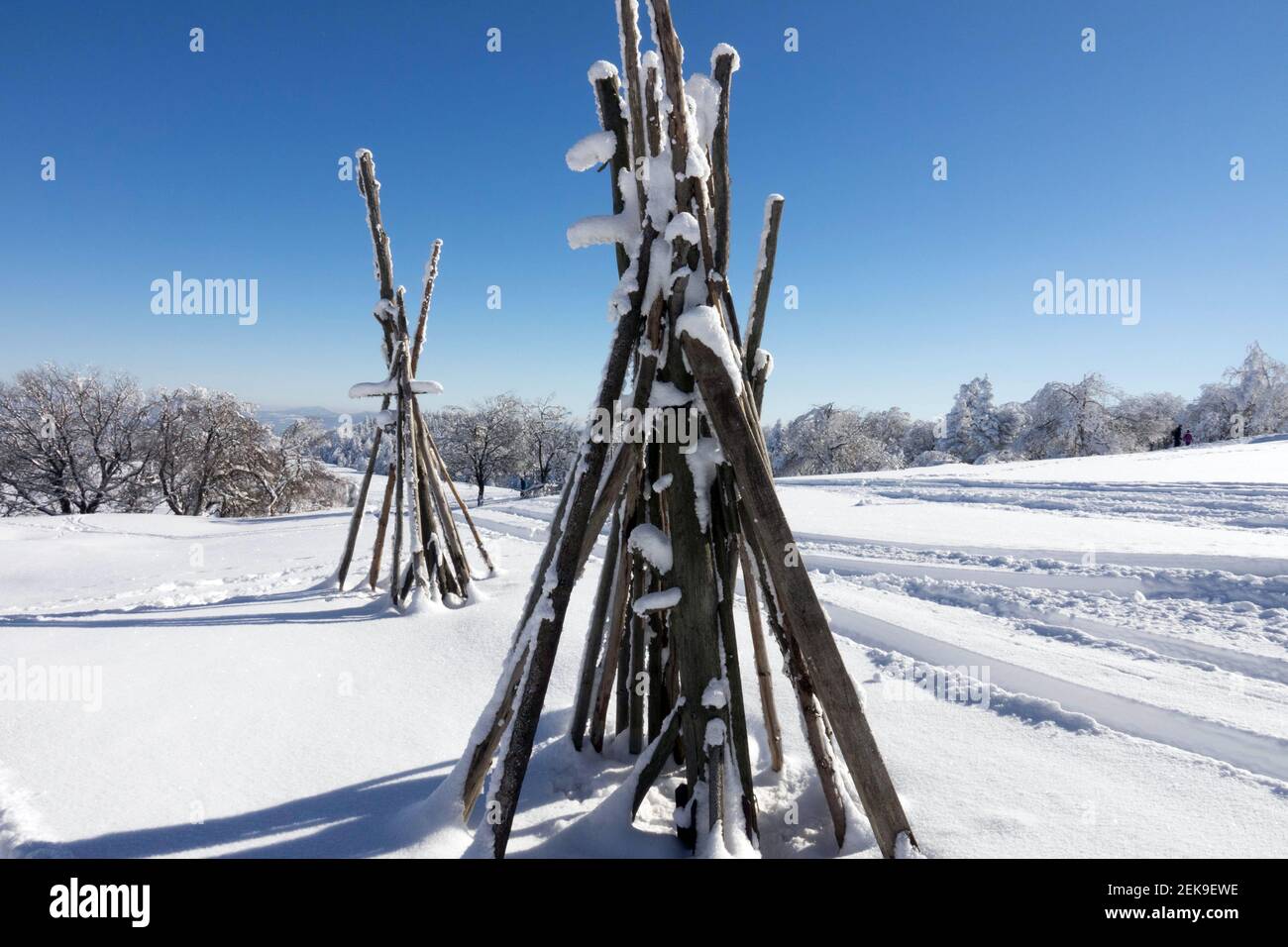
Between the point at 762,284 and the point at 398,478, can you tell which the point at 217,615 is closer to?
the point at 398,478

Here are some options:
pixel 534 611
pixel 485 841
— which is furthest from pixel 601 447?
pixel 485 841

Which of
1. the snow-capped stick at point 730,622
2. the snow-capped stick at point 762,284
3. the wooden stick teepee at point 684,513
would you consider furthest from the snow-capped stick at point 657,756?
the snow-capped stick at point 762,284

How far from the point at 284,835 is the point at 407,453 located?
A: 4.21 m

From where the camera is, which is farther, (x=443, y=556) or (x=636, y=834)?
(x=443, y=556)

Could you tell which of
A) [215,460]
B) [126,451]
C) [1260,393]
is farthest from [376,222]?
[1260,393]

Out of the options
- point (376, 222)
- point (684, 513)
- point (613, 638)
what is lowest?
point (613, 638)

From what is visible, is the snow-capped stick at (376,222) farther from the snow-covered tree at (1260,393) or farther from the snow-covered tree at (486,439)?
the snow-covered tree at (1260,393)

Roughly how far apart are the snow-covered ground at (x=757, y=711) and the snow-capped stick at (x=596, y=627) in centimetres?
28

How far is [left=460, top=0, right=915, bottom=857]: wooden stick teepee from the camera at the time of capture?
1988 mm

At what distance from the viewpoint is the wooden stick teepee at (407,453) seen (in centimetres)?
584

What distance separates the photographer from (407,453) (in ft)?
A: 19.7
